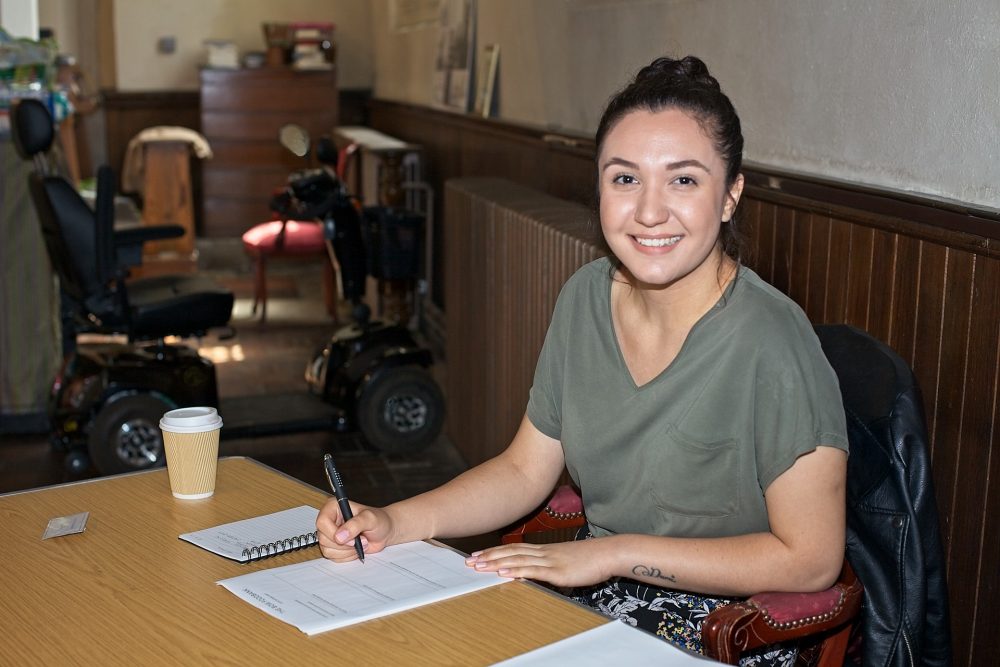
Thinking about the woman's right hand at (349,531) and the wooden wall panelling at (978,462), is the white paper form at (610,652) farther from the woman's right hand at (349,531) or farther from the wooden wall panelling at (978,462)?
the wooden wall panelling at (978,462)

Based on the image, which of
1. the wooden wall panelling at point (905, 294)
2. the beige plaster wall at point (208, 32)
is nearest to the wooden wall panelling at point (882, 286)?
the wooden wall panelling at point (905, 294)

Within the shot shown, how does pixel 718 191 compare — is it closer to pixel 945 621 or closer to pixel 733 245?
pixel 733 245

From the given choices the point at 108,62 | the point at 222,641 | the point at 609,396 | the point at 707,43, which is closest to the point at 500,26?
the point at 707,43

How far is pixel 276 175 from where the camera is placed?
10.0 meters

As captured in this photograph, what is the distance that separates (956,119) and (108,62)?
9837mm

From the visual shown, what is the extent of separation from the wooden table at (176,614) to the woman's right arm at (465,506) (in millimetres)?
67

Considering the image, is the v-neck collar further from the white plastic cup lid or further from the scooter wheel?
the scooter wheel

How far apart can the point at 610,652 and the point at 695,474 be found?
562mm

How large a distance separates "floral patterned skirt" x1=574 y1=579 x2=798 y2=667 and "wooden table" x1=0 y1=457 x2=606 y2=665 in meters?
0.45

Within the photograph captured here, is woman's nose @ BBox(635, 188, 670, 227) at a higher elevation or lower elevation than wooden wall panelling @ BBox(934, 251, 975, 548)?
higher

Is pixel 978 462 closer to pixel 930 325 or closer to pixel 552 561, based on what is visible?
pixel 930 325

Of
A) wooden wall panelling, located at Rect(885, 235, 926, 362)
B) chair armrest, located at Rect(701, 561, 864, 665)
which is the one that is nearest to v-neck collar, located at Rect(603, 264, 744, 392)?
chair armrest, located at Rect(701, 561, 864, 665)

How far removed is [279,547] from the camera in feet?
5.33

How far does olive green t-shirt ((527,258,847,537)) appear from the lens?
1.72 metres
